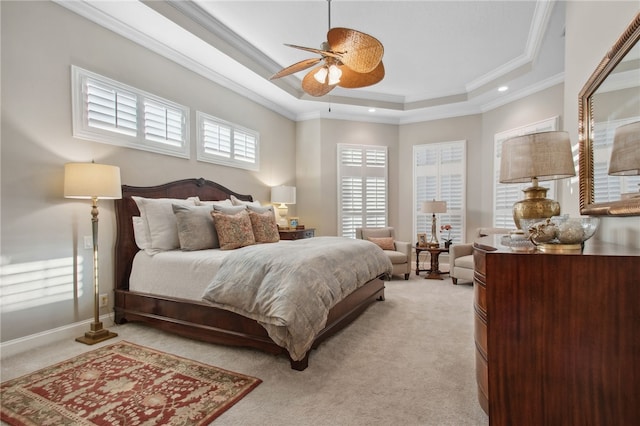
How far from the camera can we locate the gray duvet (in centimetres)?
212

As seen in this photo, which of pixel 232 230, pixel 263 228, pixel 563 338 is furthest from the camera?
pixel 263 228

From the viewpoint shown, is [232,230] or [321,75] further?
[232,230]

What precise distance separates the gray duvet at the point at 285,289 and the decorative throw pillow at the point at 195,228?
0.72 meters

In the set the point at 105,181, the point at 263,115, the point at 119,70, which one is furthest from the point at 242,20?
the point at 105,181

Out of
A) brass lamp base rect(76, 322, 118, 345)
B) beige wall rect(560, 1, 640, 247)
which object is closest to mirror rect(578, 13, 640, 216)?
beige wall rect(560, 1, 640, 247)

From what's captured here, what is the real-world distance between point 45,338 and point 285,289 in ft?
7.02

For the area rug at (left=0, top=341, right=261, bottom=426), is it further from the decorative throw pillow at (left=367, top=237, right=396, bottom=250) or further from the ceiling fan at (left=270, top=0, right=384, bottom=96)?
the decorative throw pillow at (left=367, top=237, right=396, bottom=250)

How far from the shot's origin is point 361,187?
6.36 metres

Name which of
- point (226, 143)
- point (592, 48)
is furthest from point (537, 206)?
point (226, 143)

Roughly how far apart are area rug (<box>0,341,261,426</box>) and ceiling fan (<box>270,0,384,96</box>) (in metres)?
2.28

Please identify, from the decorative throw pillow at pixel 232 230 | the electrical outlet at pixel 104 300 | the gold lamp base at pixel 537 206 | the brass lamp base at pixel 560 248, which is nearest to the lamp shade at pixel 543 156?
the gold lamp base at pixel 537 206

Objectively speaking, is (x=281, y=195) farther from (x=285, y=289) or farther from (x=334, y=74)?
(x=285, y=289)

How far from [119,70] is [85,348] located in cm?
263

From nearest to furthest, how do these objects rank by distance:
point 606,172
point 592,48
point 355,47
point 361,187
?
point 606,172, point 592,48, point 355,47, point 361,187
